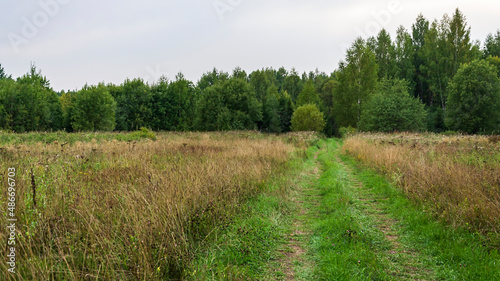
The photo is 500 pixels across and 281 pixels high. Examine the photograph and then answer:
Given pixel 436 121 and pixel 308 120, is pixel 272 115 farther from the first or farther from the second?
pixel 436 121

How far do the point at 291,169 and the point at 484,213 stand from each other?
6.35 meters

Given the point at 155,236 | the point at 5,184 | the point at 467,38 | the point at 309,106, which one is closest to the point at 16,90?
the point at 309,106

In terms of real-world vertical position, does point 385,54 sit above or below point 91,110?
above

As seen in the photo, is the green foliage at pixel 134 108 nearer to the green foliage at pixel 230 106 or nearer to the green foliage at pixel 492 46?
the green foliage at pixel 230 106

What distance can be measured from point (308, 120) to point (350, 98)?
7351 millimetres

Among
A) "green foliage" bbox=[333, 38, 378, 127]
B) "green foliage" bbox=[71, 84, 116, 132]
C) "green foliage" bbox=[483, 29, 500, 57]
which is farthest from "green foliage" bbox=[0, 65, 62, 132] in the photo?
"green foliage" bbox=[483, 29, 500, 57]

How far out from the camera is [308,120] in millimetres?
39625

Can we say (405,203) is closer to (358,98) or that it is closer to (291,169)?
(291,169)

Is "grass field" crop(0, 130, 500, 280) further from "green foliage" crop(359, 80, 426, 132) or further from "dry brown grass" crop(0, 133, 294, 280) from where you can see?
"green foliage" crop(359, 80, 426, 132)

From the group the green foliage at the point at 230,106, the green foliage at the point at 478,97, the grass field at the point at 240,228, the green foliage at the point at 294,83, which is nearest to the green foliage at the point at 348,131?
the green foliage at the point at 478,97

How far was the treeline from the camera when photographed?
31.7m

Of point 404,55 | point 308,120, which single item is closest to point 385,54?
point 404,55

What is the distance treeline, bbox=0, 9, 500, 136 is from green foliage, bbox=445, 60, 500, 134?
3.8 inches

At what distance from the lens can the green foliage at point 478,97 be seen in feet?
103
